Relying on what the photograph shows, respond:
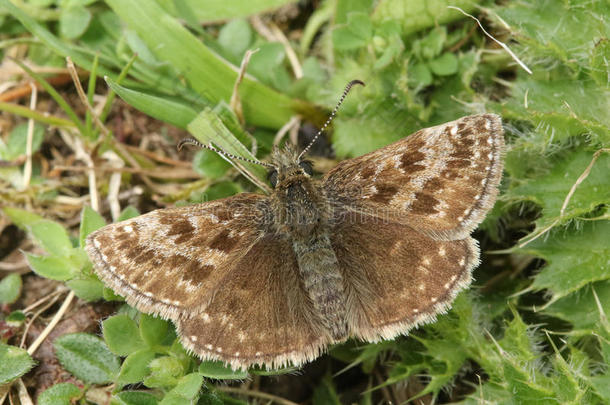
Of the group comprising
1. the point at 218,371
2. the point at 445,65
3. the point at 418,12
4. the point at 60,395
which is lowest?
the point at 60,395

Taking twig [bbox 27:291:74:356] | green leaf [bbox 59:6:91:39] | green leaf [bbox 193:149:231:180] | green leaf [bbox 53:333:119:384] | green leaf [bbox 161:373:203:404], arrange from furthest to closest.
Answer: green leaf [bbox 59:6:91:39], green leaf [bbox 193:149:231:180], twig [bbox 27:291:74:356], green leaf [bbox 53:333:119:384], green leaf [bbox 161:373:203:404]

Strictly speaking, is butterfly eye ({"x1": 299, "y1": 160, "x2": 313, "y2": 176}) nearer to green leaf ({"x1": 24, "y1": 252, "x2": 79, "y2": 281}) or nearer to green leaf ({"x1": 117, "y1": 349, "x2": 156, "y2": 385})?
green leaf ({"x1": 117, "y1": 349, "x2": 156, "y2": 385})

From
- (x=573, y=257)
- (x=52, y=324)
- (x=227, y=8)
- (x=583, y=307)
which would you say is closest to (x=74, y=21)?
(x=227, y=8)

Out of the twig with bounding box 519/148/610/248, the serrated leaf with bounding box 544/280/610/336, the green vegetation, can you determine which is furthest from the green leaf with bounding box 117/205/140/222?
the serrated leaf with bounding box 544/280/610/336

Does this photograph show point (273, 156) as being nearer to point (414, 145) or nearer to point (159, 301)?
point (414, 145)

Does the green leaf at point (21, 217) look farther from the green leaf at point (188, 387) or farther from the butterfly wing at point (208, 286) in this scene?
the green leaf at point (188, 387)

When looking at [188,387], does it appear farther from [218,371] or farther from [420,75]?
[420,75]

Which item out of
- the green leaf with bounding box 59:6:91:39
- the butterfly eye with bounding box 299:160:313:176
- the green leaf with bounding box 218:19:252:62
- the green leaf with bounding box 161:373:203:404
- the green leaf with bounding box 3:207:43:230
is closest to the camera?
the green leaf with bounding box 161:373:203:404
